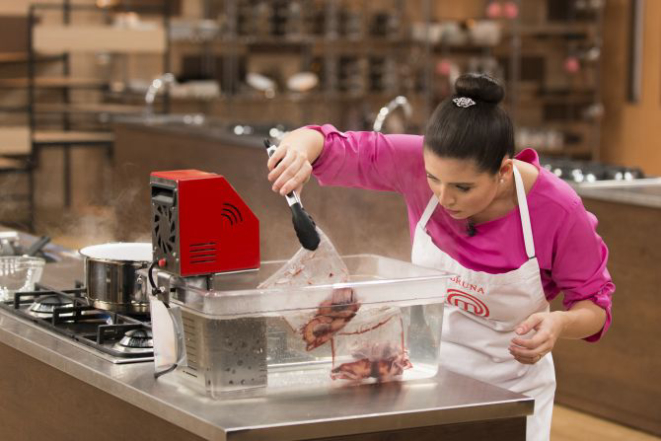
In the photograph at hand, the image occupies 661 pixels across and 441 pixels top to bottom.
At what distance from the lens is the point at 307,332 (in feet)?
5.72

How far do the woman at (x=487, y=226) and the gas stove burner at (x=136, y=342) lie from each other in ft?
1.28

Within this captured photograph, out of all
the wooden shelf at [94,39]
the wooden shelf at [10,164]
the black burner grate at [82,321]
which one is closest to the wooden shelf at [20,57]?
the wooden shelf at [94,39]

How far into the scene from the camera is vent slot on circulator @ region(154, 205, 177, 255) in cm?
178

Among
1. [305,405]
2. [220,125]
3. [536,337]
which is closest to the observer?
[305,405]

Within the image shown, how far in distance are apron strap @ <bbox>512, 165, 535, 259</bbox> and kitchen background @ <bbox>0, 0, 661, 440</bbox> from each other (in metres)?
4.13

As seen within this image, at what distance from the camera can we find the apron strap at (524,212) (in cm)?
209

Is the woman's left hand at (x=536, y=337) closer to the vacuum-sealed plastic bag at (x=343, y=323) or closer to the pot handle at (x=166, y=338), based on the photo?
the vacuum-sealed plastic bag at (x=343, y=323)

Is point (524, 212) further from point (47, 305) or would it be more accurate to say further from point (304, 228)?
point (47, 305)

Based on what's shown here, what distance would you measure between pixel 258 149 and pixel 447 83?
4209 millimetres

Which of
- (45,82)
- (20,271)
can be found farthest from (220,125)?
(20,271)

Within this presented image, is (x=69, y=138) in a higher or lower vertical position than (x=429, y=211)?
lower

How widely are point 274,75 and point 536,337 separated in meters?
7.22

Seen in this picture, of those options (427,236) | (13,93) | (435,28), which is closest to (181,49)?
(13,93)

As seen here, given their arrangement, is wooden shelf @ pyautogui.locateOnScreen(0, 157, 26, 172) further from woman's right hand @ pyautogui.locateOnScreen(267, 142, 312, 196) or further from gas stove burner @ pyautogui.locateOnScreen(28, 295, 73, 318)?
woman's right hand @ pyautogui.locateOnScreen(267, 142, 312, 196)
